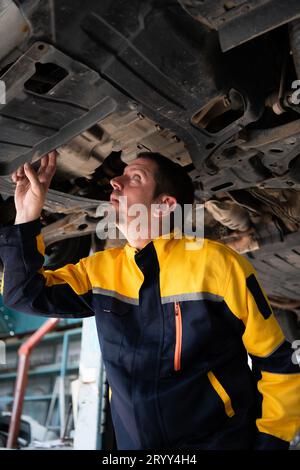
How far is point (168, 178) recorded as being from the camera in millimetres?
1738

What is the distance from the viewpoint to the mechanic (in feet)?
4.30

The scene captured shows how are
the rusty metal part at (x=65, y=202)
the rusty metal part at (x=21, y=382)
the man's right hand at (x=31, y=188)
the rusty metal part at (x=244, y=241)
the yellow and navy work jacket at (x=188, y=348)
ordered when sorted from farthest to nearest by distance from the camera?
the rusty metal part at (x=21, y=382) < the rusty metal part at (x=244, y=241) < the rusty metal part at (x=65, y=202) < the man's right hand at (x=31, y=188) < the yellow and navy work jacket at (x=188, y=348)

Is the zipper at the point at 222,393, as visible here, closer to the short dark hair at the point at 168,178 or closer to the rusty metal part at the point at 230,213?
the short dark hair at the point at 168,178

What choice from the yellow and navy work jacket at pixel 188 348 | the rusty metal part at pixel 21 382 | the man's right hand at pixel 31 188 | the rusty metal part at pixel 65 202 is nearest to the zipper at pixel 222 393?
the yellow and navy work jacket at pixel 188 348

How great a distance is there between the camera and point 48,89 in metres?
1.48

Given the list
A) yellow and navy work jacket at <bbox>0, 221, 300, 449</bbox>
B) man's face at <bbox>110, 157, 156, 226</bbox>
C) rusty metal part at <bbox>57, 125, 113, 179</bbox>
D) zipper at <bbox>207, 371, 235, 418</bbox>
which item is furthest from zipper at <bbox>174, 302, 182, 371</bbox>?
rusty metal part at <bbox>57, 125, 113, 179</bbox>

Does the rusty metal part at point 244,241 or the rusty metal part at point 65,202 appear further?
the rusty metal part at point 244,241

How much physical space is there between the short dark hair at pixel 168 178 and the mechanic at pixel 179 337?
120 millimetres

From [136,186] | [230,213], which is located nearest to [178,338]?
[136,186]

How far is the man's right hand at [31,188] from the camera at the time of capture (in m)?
1.55

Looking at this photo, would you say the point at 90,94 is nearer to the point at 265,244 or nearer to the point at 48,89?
the point at 48,89

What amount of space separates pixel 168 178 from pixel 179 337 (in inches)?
26.1

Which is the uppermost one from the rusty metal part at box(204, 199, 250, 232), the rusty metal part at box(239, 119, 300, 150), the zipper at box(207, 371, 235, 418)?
the rusty metal part at box(239, 119, 300, 150)

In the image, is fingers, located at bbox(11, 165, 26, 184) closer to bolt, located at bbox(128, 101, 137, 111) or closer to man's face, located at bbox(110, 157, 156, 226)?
man's face, located at bbox(110, 157, 156, 226)
